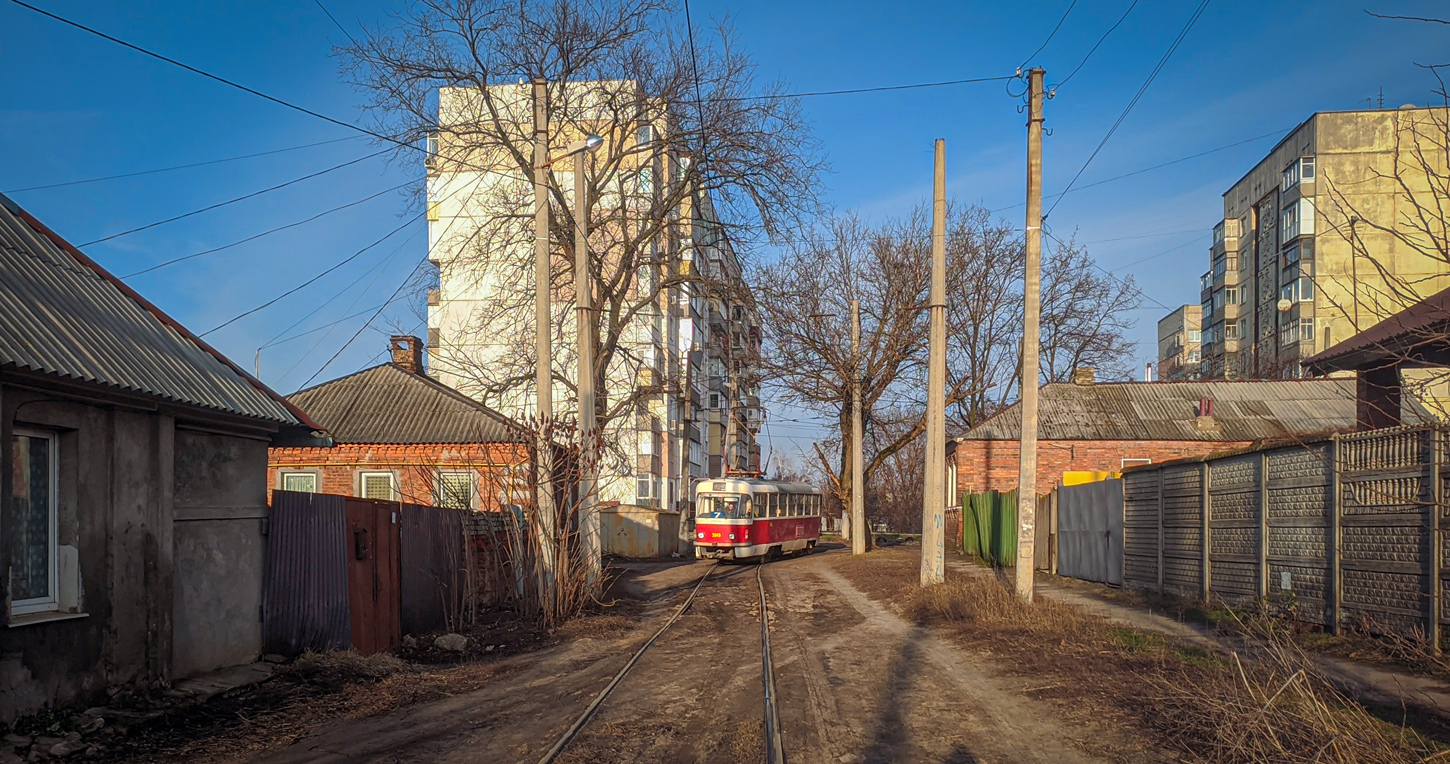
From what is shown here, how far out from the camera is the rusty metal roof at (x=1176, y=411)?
3506cm

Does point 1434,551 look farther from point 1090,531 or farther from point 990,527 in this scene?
point 990,527

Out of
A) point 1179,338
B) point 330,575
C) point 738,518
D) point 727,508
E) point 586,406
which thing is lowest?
point 738,518

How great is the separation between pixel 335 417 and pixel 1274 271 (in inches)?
2085

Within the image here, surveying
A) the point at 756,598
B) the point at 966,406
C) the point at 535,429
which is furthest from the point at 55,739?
the point at 966,406

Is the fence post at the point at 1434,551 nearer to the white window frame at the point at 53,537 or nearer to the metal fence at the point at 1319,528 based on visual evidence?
the metal fence at the point at 1319,528

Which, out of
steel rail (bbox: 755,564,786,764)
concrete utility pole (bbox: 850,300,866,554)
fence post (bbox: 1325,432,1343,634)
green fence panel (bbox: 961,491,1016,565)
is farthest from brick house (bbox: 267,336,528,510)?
fence post (bbox: 1325,432,1343,634)

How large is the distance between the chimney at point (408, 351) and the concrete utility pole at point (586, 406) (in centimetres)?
1656

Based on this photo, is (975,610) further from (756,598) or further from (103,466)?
(103,466)

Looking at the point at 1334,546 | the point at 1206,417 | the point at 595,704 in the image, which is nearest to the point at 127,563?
the point at 595,704

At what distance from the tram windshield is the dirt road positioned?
1756 cm

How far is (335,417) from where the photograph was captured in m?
26.6

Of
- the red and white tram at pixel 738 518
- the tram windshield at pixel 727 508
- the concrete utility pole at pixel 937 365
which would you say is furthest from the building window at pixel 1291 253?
the concrete utility pole at pixel 937 365

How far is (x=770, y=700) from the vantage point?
8414mm

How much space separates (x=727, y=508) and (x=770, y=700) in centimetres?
2264
